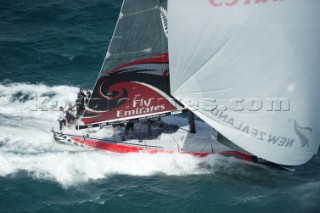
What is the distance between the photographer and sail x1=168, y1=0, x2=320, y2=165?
21.3m

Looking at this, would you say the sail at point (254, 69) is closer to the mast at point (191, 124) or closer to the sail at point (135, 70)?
the sail at point (135, 70)

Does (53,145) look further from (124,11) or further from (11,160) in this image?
(124,11)

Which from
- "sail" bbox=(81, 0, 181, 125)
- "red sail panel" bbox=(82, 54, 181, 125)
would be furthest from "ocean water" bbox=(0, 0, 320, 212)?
"sail" bbox=(81, 0, 181, 125)

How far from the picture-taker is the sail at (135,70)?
24406mm

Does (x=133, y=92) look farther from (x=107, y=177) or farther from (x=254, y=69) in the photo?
(x=254, y=69)

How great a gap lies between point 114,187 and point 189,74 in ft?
21.1

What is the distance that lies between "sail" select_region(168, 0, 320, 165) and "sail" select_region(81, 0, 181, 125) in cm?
184

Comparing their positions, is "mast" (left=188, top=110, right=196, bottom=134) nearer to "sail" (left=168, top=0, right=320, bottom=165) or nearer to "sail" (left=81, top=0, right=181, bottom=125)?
"sail" (left=81, top=0, right=181, bottom=125)

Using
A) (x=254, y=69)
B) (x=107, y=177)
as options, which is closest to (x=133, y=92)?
(x=107, y=177)

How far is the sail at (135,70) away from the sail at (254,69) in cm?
184

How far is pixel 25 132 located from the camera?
28.9m

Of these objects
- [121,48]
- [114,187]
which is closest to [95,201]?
[114,187]

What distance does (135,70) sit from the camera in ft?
84.9

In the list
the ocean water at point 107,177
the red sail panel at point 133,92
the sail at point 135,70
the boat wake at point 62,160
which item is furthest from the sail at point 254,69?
the boat wake at point 62,160
